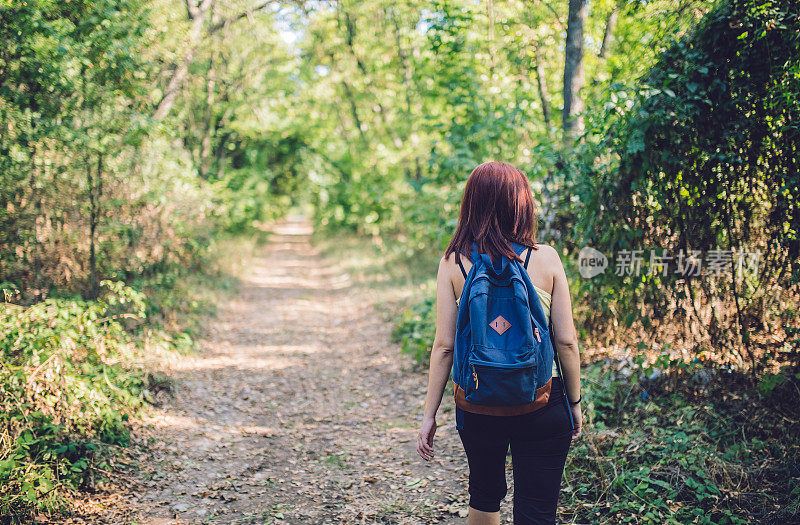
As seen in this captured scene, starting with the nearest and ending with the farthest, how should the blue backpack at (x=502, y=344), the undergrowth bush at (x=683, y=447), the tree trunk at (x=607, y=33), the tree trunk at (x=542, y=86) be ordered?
the blue backpack at (x=502, y=344) → the undergrowth bush at (x=683, y=447) → the tree trunk at (x=607, y=33) → the tree trunk at (x=542, y=86)

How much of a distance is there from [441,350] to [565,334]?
1.78 feet

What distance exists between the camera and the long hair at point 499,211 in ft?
7.15

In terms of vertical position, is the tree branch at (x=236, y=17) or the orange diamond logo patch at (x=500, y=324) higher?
the tree branch at (x=236, y=17)

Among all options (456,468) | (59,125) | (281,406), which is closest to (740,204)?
(456,468)

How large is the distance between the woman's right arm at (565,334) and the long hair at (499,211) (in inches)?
7.8

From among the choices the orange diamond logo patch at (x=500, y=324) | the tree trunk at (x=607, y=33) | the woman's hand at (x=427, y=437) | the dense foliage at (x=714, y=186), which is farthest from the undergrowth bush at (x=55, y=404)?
the tree trunk at (x=607, y=33)

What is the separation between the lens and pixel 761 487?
134 inches

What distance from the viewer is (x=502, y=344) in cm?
200

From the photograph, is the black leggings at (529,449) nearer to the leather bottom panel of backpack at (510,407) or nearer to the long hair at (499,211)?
the leather bottom panel of backpack at (510,407)

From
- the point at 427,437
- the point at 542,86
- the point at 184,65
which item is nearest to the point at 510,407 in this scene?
the point at 427,437

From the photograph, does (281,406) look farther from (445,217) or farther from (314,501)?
(445,217)

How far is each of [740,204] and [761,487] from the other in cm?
217

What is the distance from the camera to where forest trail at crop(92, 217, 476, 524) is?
12.7 ft

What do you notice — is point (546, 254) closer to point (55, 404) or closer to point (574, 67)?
point (55, 404)
